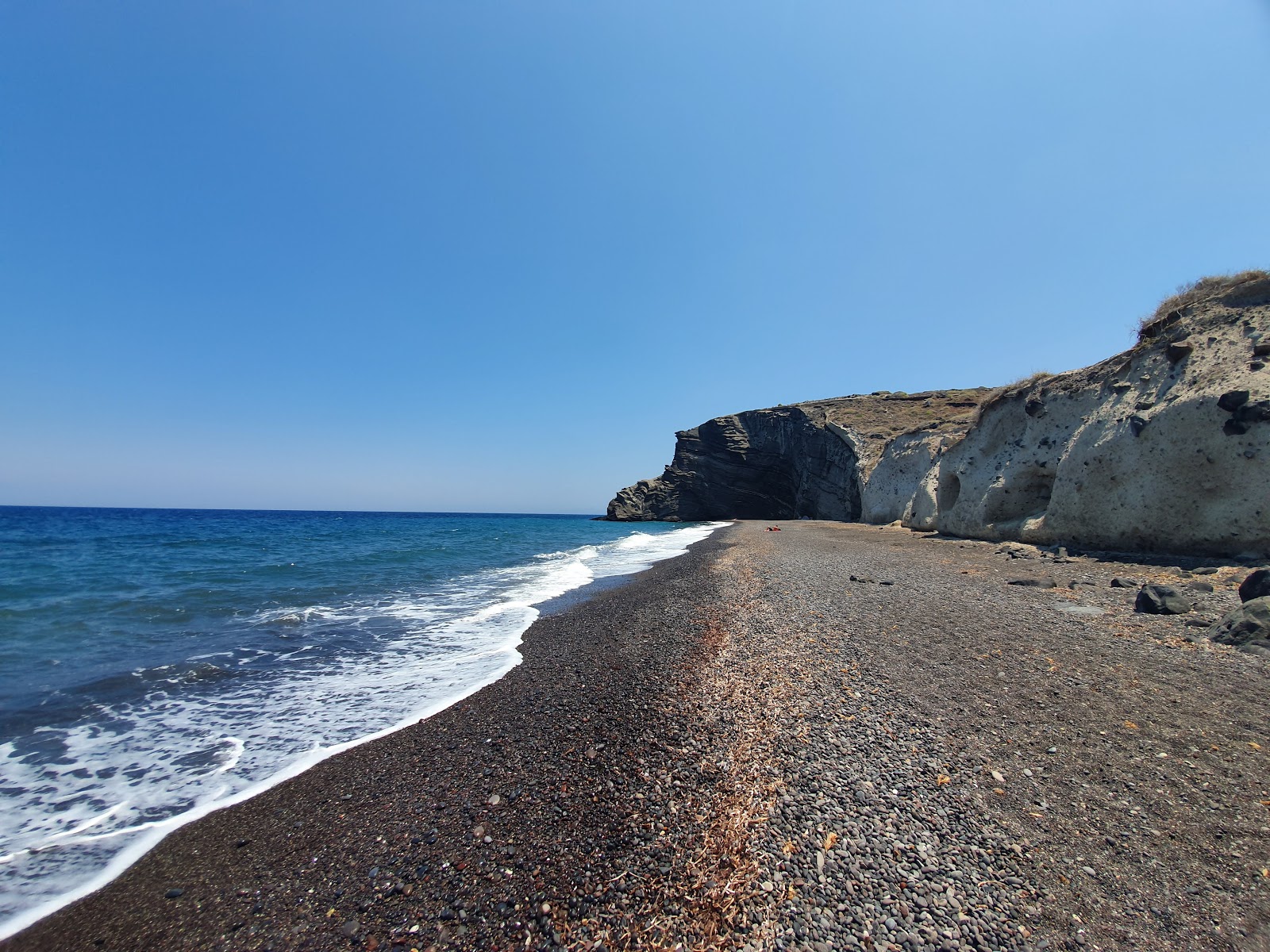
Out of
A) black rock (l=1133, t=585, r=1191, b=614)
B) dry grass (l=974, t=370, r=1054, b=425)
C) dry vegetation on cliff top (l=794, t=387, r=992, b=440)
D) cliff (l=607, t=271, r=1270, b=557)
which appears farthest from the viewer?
dry vegetation on cliff top (l=794, t=387, r=992, b=440)

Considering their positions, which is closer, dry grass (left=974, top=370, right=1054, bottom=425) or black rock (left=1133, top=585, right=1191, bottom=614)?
black rock (left=1133, top=585, right=1191, bottom=614)

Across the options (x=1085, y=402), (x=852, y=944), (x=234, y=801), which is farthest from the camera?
(x=1085, y=402)

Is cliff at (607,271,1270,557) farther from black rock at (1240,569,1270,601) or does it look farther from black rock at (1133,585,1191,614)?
black rock at (1133,585,1191,614)

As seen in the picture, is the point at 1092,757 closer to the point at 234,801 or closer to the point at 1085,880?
the point at 1085,880

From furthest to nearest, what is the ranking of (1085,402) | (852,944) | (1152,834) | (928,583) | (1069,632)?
(1085,402) → (928,583) → (1069,632) → (1152,834) → (852,944)

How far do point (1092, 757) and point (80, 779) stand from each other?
10522 millimetres

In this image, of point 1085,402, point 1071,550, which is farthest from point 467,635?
point 1085,402

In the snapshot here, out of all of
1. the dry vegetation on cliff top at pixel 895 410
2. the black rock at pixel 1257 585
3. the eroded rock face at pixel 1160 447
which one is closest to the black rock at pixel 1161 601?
the black rock at pixel 1257 585

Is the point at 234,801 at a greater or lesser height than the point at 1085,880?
lesser

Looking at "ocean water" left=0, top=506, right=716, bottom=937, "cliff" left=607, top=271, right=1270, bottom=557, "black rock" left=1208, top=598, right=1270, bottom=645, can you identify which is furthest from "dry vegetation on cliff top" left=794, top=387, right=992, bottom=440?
"ocean water" left=0, top=506, right=716, bottom=937

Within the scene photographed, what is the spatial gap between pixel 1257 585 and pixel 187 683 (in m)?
17.8

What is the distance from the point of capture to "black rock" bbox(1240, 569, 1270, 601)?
782cm

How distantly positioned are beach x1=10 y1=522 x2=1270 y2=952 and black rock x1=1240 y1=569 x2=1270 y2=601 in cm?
176

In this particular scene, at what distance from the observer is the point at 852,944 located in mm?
2715
